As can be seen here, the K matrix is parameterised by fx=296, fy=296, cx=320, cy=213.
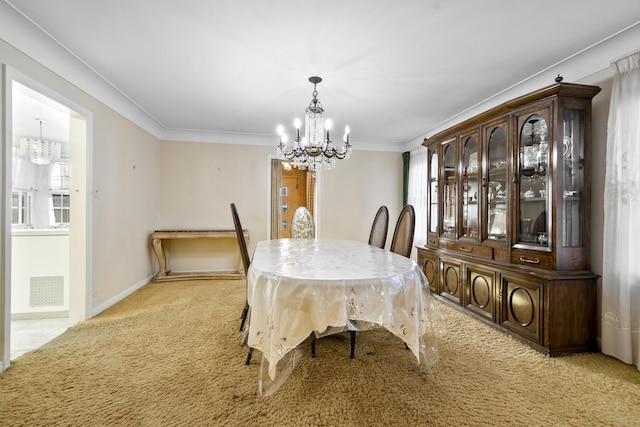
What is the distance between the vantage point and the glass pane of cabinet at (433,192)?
3.88m

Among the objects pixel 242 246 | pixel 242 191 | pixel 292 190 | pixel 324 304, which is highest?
pixel 292 190

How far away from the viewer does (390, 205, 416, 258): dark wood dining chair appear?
2.55m

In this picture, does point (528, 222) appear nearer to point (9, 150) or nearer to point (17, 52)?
point (9, 150)

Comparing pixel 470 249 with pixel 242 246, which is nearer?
pixel 242 246

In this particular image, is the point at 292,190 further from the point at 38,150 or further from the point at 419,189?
the point at 38,150

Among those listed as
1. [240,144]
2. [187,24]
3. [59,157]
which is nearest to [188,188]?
[240,144]

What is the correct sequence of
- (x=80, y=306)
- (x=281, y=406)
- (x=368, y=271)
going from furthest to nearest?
(x=80, y=306) → (x=368, y=271) → (x=281, y=406)

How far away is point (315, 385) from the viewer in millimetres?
1844

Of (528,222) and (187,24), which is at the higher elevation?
(187,24)

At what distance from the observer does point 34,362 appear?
2119 millimetres

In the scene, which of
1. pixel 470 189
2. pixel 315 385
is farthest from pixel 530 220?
pixel 315 385

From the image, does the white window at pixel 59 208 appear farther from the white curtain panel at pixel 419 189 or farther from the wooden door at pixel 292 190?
the white curtain panel at pixel 419 189

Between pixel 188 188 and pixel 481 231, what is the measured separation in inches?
175

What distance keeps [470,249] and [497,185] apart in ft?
2.36
